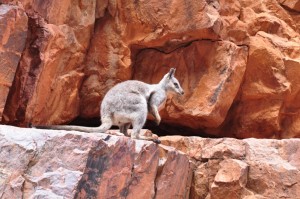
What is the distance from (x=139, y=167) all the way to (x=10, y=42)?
2.86 m

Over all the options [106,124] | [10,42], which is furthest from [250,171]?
[10,42]

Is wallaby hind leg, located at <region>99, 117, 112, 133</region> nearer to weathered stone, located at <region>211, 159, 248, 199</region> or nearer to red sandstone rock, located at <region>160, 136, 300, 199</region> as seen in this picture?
red sandstone rock, located at <region>160, 136, 300, 199</region>

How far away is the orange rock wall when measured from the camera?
8.24m

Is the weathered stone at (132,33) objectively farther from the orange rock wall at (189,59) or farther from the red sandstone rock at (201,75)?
the red sandstone rock at (201,75)

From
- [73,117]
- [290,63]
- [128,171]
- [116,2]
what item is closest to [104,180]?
[128,171]

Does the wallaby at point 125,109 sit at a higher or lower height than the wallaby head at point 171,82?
lower

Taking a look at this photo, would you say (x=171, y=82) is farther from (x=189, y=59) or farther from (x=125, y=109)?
(x=189, y=59)

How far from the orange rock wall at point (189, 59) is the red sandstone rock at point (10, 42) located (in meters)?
0.57

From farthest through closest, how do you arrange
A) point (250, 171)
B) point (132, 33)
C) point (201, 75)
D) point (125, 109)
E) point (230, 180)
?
point (201, 75) → point (132, 33) → point (250, 171) → point (230, 180) → point (125, 109)

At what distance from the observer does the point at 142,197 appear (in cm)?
570

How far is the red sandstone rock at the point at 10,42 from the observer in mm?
6766

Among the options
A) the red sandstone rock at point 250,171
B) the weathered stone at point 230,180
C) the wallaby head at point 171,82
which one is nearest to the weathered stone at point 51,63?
the wallaby head at point 171,82

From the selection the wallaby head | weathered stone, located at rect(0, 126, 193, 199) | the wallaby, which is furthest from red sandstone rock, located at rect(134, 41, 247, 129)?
weathered stone, located at rect(0, 126, 193, 199)

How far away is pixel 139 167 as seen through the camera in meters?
5.69
